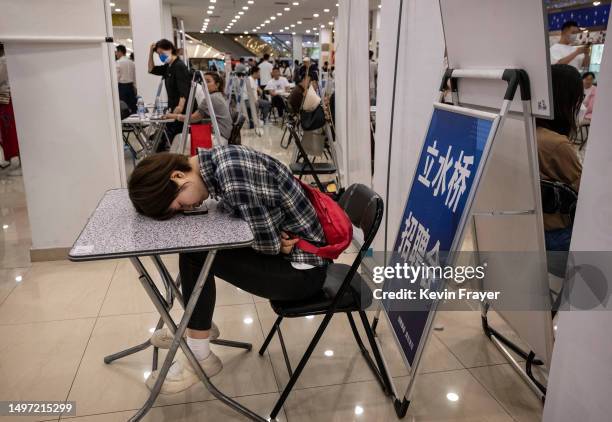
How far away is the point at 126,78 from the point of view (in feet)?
26.5

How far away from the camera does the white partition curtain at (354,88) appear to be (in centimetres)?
323

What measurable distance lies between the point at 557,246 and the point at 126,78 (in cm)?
774

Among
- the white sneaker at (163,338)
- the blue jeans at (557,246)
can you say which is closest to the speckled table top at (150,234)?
the white sneaker at (163,338)

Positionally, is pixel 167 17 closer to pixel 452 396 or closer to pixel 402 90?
pixel 402 90

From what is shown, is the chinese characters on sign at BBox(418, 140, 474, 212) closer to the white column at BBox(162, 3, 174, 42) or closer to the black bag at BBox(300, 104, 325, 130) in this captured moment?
the black bag at BBox(300, 104, 325, 130)

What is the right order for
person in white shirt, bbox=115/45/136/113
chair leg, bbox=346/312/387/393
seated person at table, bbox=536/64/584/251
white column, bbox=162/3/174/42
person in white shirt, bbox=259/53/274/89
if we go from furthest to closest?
white column, bbox=162/3/174/42
person in white shirt, bbox=259/53/274/89
person in white shirt, bbox=115/45/136/113
chair leg, bbox=346/312/387/393
seated person at table, bbox=536/64/584/251

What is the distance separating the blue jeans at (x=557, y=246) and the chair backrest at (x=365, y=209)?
81 centimetres

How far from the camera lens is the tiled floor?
6.23 ft

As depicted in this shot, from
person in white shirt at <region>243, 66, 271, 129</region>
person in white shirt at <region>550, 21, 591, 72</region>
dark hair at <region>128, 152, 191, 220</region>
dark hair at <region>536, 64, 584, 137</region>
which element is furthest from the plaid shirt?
person in white shirt at <region>243, 66, 271, 129</region>

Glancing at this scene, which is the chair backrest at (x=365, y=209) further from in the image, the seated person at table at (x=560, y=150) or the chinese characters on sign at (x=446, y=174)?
the seated person at table at (x=560, y=150)

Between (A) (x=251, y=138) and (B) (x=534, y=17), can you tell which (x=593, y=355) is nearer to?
(B) (x=534, y=17)

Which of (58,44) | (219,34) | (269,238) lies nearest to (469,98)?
(269,238)

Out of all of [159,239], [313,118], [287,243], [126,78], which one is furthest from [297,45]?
[159,239]

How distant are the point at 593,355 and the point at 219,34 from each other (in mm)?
32994
